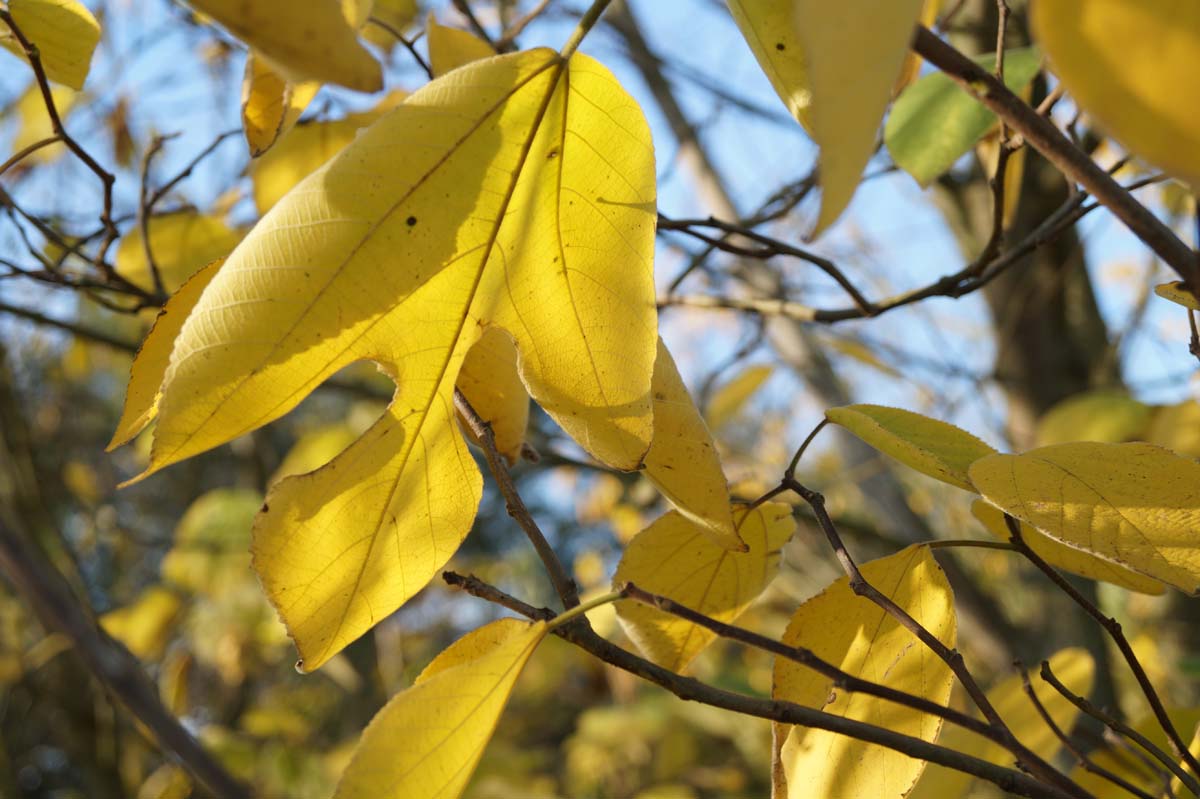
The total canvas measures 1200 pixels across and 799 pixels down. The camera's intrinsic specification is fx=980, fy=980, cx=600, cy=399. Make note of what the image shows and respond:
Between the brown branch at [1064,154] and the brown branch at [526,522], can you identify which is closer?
the brown branch at [1064,154]

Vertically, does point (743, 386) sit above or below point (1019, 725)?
above

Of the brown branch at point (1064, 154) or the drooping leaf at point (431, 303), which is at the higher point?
the brown branch at point (1064, 154)

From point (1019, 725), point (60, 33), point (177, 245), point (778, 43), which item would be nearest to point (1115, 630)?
point (1019, 725)

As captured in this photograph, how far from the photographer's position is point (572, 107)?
14.6 inches

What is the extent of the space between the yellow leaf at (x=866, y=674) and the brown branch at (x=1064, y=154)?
19 centimetres

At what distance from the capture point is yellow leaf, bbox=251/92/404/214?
0.64 m

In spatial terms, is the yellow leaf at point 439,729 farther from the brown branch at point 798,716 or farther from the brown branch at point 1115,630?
the brown branch at point 1115,630

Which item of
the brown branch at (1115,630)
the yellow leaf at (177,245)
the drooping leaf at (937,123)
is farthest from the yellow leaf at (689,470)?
the yellow leaf at (177,245)

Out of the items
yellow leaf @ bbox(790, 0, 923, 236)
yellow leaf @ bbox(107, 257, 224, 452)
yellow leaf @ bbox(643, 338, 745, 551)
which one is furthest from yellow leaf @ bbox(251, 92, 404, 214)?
yellow leaf @ bbox(790, 0, 923, 236)

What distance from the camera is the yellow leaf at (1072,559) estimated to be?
1.41ft

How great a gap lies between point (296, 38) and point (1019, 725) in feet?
1.60

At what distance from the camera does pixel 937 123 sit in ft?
1.80

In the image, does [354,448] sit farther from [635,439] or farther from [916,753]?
[916,753]

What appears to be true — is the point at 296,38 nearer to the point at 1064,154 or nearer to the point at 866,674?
the point at 1064,154
